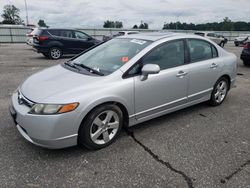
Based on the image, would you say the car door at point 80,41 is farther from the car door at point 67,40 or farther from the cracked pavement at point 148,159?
the cracked pavement at point 148,159

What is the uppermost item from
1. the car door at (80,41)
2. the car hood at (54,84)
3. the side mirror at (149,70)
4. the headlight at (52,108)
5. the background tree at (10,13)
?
the background tree at (10,13)

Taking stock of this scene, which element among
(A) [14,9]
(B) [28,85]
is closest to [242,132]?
(B) [28,85]

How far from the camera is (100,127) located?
2.91 metres

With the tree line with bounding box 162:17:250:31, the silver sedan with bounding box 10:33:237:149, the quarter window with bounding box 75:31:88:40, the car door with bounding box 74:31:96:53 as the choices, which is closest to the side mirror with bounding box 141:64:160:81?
the silver sedan with bounding box 10:33:237:149

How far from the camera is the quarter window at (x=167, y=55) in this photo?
3.36 m

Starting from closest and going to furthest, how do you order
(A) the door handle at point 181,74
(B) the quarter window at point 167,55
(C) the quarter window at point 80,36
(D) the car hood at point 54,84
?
(D) the car hood at point 54,84 → (B) the quarter window at point 167,55 → (A) the door handle at point 181,74 → (C) the quarter window at point 80,36

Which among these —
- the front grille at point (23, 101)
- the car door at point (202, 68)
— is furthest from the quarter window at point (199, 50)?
the front grille at point (23, 101)

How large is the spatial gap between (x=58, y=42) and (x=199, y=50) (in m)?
8.85

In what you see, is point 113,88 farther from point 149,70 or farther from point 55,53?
point 55,53

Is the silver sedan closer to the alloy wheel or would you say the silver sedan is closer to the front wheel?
the alloy wheel

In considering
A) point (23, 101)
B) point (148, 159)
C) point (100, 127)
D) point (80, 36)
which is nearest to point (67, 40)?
point (80, 36)

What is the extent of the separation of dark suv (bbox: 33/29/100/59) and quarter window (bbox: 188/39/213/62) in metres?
8.76

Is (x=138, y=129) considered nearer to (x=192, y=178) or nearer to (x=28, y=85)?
(x=192, y=178)

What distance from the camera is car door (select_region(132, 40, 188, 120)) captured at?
320cm
